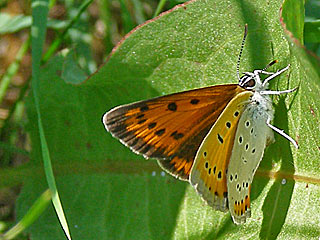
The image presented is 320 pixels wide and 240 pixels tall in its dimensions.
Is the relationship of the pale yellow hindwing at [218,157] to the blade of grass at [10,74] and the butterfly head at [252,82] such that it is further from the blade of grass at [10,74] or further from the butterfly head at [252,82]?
the blade of grass at [10,74]

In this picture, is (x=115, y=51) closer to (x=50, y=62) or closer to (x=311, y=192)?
(x=50, y=62)

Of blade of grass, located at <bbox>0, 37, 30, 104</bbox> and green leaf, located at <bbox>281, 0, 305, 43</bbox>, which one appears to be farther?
blade of grass, located at <bbox>0, 37, 30, 104</bbox>

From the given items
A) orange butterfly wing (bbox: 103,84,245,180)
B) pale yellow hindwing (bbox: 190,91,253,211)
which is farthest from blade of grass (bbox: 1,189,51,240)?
pale yellow hindwing (bbox: 190,91,253,211)

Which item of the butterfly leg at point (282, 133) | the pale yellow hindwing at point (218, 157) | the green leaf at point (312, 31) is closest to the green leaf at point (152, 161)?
the butterfly leg at point (282, 133)

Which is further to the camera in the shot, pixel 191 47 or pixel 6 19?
pixel 6 19

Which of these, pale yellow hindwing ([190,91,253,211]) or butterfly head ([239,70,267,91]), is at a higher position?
butterfly head ([239,70,267,91])

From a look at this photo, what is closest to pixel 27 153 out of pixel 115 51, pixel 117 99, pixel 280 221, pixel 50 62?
pixel 50 62

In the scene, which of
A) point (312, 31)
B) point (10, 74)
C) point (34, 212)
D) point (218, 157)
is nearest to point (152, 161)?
point (218, 157)

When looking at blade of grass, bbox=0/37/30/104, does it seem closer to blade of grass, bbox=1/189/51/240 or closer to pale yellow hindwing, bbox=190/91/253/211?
blade of grass, bbox=1/189/51/240
